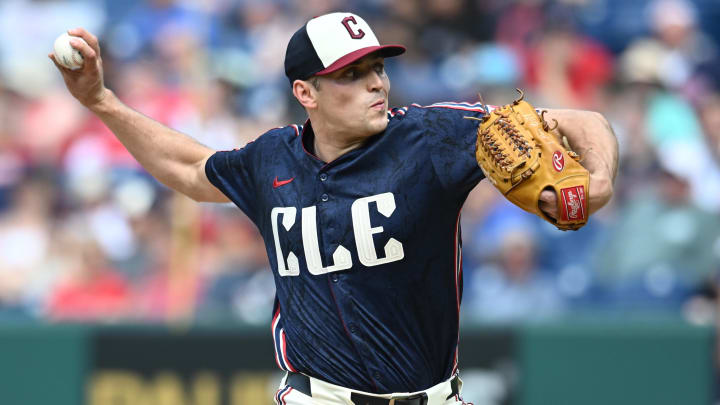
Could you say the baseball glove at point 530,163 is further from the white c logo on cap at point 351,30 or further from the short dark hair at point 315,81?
the short dark hair at point 315,81

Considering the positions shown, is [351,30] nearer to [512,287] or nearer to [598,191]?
[598,191]

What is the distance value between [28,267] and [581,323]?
4.53 m

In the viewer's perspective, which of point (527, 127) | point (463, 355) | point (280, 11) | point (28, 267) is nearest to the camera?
point (527, 127)

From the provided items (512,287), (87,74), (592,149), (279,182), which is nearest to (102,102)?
(87,74)

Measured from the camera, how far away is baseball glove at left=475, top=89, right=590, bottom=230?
320 cm

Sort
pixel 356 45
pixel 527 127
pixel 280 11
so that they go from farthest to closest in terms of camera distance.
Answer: pixel 280 11 → pixel 356 45 → pixel 527 127

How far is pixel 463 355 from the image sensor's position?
685cm

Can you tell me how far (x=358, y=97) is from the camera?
3740 mm

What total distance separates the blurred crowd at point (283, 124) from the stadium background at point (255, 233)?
20 millimetres

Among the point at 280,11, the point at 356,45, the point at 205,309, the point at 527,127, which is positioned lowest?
the point at 205,309

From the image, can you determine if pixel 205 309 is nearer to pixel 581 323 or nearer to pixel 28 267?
pixel 28 267

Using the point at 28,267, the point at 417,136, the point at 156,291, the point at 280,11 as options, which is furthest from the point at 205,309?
the point at 417,136

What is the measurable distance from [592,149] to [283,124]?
5800 mm

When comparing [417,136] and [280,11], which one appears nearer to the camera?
[417,136]
